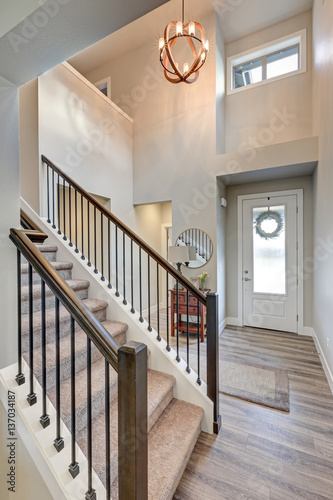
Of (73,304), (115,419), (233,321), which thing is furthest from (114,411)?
(233,321)

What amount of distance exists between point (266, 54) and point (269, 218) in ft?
9.38

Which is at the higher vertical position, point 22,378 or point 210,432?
point 22,378

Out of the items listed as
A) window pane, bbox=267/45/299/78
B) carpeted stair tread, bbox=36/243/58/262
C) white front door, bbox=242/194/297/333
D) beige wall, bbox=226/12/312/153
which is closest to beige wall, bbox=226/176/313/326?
white front door, bbox=242/194/297/333

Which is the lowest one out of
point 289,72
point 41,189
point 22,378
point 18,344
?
point 22,378

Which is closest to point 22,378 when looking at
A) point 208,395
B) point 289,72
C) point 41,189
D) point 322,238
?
point 208,395

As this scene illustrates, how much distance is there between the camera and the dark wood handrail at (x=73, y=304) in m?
1.01

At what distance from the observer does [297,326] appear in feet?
13.3

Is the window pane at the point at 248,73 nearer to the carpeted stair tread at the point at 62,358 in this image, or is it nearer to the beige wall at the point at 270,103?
the beige wall at the point at 270,103

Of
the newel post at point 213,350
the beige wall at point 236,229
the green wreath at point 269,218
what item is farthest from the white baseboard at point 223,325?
the newel post at point 213,350

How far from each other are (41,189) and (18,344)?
227 cm

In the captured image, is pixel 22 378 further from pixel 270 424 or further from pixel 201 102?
pixel 201 102

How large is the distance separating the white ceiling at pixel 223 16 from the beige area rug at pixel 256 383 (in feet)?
17.7
